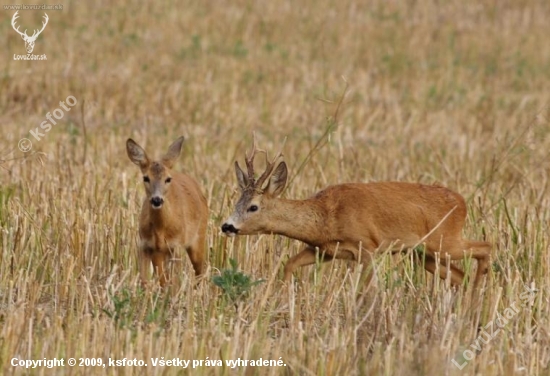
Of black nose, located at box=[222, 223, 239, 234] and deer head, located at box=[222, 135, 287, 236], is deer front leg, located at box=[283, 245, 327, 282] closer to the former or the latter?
deer head, located at box=[222, 135, 287, 236]

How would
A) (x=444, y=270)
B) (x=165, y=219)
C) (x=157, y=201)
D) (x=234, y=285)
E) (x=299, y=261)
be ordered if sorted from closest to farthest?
(x=234, y=285) → (x=299, y=261) → (x=157, y=201) → (x=444, y=270) → (x=165, y=219)

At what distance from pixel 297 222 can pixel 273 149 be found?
6.31m

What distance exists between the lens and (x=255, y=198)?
750cm

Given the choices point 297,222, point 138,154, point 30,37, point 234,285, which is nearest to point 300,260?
point 297,222

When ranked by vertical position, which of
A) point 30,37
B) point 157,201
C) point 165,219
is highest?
point 30,37

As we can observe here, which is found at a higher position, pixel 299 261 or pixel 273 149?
pixel 273 149

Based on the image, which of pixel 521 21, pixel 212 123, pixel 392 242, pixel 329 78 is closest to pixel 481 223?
pixel 392 242

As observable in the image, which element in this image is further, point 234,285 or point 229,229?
point 229,229

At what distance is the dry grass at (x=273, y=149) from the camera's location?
5883 mm

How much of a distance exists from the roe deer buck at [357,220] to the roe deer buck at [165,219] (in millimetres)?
629

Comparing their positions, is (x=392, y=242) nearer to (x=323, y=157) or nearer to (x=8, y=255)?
(x=8, y=255)

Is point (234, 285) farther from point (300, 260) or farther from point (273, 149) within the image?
point (273, 149)

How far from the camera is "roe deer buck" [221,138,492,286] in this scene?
24.6 ft

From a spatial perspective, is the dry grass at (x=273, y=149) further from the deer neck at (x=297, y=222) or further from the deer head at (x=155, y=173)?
the deer head at (x=155, y=173)
